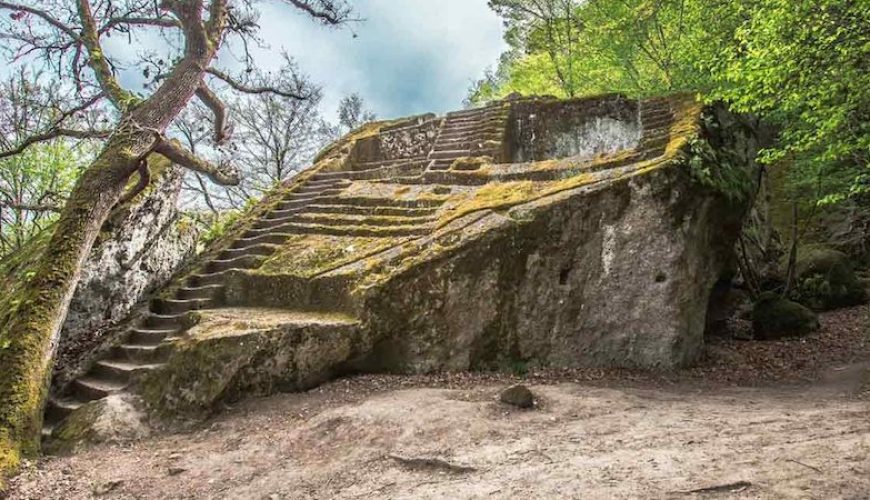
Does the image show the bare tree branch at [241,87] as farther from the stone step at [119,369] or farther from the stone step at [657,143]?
the stone step at [657,143]

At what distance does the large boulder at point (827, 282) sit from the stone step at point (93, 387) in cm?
1580

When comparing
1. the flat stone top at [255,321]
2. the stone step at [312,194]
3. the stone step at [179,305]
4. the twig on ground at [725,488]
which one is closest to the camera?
the twig on ground at [725,488]

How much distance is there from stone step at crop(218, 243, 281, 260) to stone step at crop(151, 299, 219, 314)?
4.61ft

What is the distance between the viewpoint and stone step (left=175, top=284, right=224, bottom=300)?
31.8 ft

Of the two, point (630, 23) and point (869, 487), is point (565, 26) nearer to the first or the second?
point (630, 23)

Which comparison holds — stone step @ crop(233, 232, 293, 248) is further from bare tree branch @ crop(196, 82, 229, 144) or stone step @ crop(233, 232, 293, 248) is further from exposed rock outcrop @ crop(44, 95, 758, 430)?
bare tree branch @ crop(196, 82, 229, 144)

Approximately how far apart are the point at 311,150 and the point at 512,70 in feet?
36.1

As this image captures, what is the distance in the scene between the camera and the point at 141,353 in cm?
808

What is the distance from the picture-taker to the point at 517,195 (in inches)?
371

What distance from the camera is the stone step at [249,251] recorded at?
10641 millimetres

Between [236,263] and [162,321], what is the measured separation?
1.86m

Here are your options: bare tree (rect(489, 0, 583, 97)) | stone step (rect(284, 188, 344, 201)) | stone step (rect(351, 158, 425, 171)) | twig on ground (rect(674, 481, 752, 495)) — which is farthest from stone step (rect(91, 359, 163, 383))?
bare tree (rect(489, 0, 583, 97))

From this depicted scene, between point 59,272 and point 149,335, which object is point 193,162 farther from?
point 149,335

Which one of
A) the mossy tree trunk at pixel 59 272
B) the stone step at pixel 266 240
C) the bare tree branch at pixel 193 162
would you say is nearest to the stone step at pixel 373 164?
the stone step at pixel 266 240
